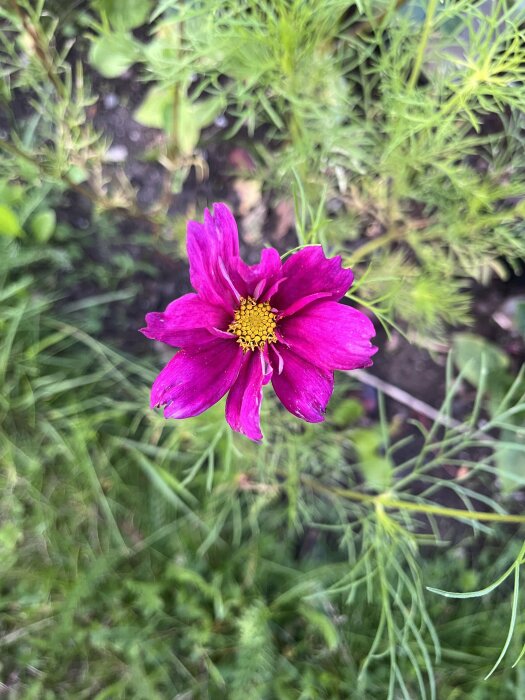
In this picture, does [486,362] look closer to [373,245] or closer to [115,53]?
[373,245]

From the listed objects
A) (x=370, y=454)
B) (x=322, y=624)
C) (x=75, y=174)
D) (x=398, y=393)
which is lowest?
(x=322, y=624)

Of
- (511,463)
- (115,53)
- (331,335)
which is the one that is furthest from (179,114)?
(511,463)

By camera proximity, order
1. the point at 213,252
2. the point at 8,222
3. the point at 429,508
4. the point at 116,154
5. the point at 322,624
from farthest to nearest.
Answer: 1. the point at 116,154
2. the point at 322,624
3. the point at 8,222
4. the point at 429,508
5. the point at 213,252

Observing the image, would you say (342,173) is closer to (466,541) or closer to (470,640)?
(466,541)

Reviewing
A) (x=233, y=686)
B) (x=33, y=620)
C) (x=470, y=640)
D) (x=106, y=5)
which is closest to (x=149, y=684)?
(x=233, y=686)

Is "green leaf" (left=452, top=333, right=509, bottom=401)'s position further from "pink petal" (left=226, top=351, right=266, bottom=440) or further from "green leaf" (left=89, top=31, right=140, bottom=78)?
"green leaf" (left=89, top=31, right=140, bottom=78)

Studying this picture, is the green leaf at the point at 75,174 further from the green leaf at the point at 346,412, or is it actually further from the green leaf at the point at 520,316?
the green leaf at the point at 520,316

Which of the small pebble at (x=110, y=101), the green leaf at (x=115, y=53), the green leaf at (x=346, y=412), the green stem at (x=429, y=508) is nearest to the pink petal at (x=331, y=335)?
the green stem at (x=429, y=508)
